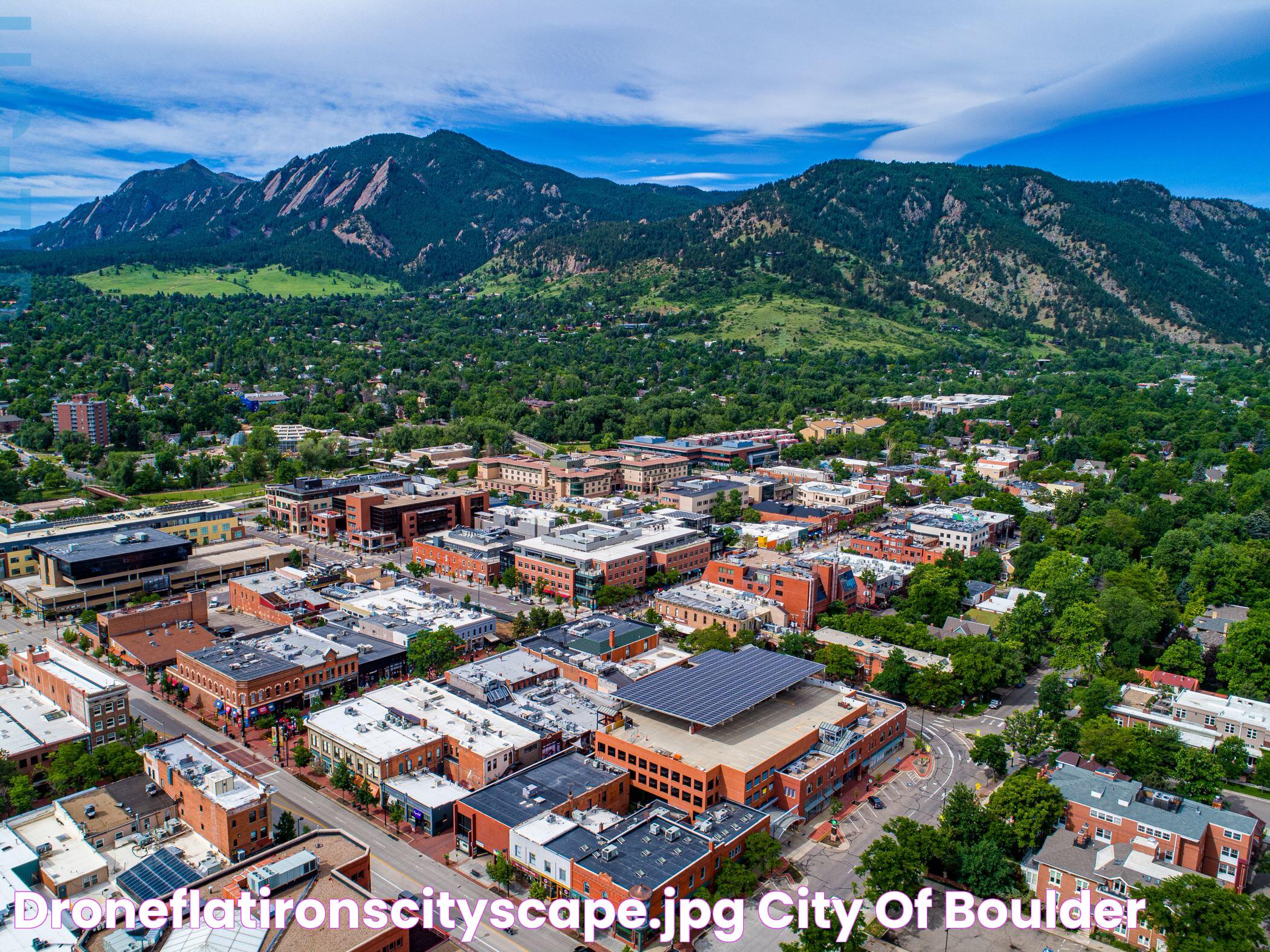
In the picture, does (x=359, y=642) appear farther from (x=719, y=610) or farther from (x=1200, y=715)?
(x=1200, y=715)

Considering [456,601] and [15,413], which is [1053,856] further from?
[15,413]

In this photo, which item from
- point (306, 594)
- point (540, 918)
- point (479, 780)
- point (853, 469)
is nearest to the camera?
point (540, 918)

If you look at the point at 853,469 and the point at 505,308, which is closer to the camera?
the point at 853,469

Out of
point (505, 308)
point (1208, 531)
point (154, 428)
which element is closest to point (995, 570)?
point (1208, 531)

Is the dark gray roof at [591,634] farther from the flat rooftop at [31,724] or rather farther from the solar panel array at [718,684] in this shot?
the flat rooftop at [31,724]

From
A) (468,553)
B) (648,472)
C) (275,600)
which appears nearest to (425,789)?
(275,600)

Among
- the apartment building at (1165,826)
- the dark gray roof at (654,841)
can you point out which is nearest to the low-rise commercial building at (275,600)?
the dark gray roof at (654,841)

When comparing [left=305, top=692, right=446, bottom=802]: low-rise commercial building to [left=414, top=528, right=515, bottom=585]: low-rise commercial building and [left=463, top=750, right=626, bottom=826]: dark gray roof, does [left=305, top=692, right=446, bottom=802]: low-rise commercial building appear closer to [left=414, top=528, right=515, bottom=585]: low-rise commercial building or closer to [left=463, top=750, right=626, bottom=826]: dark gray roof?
[left=463, top=750, right=626, bottom=826]: dark gray roof

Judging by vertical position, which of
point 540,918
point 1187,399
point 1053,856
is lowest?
point 540,918
